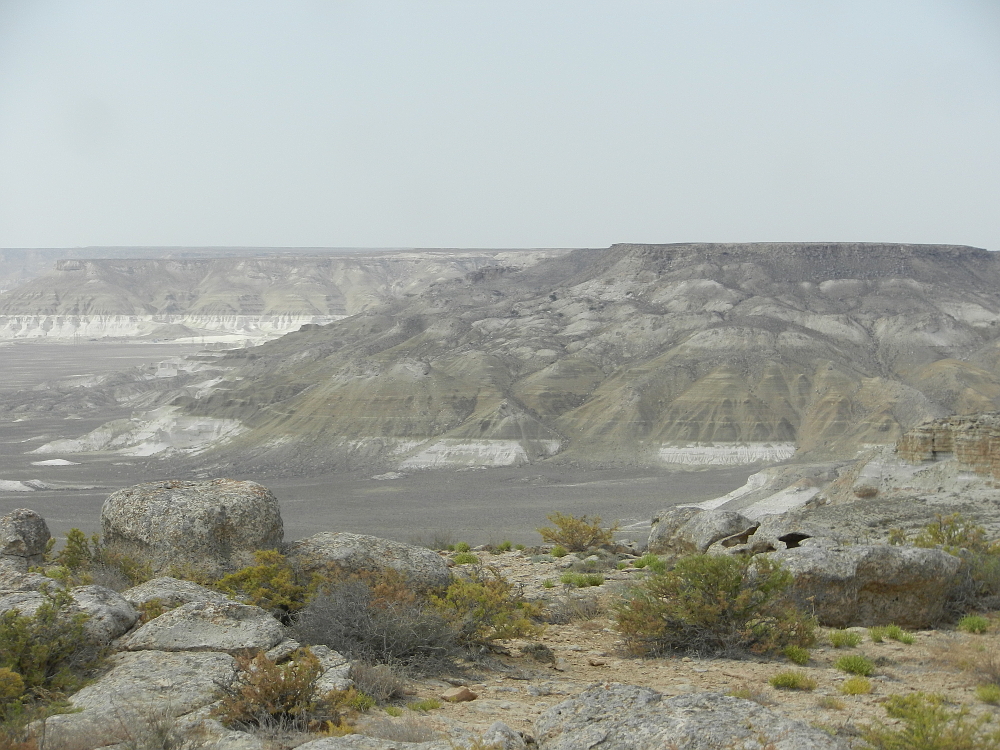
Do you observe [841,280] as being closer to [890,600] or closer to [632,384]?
[632,384]

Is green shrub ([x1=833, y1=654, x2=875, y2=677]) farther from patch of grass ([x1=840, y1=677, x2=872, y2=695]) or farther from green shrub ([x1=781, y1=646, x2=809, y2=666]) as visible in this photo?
patch of grass ([x1=840, y1=677, x2=872, y2=695])

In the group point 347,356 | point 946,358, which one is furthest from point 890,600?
point 347,356

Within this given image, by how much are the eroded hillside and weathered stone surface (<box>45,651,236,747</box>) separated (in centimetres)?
5745

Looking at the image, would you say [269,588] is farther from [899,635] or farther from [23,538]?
[899,635]

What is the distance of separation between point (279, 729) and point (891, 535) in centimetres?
1151

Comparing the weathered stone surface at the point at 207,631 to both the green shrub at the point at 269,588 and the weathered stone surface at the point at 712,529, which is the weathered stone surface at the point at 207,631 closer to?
the green shrub at the point at 269,588

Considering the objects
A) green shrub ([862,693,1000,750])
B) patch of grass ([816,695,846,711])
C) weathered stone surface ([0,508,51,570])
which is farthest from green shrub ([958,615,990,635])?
weathered stone surface ([0,508,51,570])

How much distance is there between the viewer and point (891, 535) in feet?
51.0

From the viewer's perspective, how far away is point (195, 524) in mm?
11914

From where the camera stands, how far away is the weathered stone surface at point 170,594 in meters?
10.1

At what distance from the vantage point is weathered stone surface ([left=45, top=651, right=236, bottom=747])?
282 inches

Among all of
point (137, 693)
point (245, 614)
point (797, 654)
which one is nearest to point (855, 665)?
point (797, 654)

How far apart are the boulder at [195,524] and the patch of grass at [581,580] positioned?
16.5 feet

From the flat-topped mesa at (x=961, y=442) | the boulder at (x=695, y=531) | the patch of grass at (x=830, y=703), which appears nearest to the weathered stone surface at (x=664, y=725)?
the patch of grass at (x=830, y=703)
